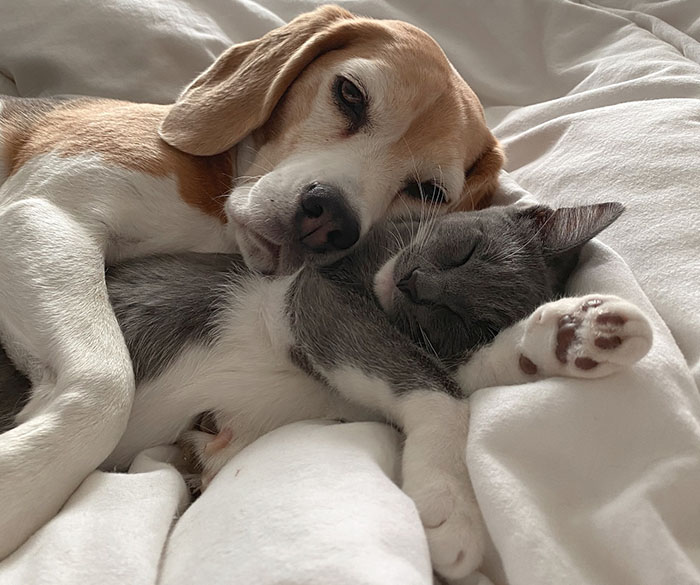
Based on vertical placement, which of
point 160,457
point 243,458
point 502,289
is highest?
point 502,289

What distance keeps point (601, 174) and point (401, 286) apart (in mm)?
622

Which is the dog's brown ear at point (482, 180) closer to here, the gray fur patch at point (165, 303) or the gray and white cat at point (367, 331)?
the gray and white cat at point (367, 331)

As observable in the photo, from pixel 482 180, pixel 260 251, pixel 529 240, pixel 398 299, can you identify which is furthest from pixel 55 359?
pixel 482 180

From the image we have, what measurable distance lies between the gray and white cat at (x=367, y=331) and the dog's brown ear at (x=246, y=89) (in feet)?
0.95

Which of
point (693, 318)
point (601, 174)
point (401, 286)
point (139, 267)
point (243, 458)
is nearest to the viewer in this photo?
point (243, 458)

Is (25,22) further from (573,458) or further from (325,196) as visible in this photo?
(573,458)

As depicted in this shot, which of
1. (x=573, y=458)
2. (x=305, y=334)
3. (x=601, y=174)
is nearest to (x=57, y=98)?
(x=305, y=334)

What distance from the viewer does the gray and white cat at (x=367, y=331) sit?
1.10m

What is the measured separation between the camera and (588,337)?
98 centimetres

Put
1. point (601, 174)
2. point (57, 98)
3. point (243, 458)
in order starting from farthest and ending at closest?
point (57, 98) → point (601, 174) → point (243, 458)

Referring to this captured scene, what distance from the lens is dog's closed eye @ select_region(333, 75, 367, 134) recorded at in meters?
1.47

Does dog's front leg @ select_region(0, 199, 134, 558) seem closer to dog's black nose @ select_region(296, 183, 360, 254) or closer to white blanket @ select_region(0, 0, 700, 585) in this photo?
white blanket @ select_region(0, 0, 700, 585)

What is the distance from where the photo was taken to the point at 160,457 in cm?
115

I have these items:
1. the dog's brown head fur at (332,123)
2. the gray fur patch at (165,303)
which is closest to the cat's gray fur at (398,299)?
the gray fur patch at (165,303)
